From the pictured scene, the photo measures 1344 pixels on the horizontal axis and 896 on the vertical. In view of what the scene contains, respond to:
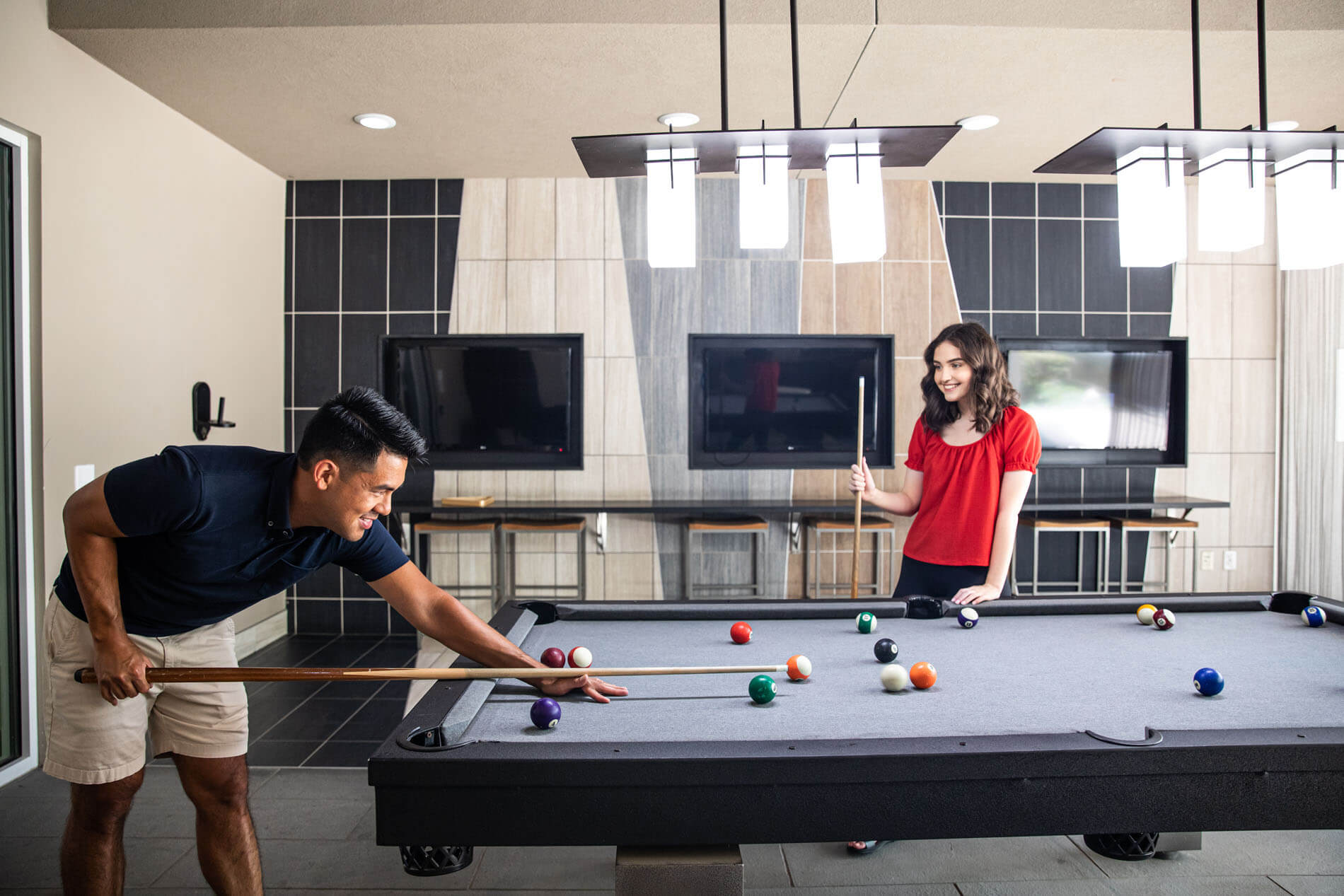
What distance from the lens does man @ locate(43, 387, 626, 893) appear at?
162 cm

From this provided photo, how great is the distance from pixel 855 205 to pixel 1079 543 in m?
3.63

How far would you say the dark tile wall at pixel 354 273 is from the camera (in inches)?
187

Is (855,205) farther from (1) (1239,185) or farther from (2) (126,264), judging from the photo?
(2) (126,264)

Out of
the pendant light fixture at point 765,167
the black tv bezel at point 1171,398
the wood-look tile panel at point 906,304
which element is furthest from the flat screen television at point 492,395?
the pendant light fixture at point 765,167

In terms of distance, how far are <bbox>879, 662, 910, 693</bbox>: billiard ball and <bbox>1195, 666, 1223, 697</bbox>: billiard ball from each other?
54cm

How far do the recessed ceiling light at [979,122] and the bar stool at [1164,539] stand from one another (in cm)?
221

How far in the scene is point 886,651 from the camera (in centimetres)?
182

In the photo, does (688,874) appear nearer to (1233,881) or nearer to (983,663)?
(983,663)

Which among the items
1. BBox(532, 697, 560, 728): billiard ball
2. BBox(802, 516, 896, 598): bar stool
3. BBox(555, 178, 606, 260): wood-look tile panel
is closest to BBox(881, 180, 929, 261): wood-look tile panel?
BBox(802, 516, 896, 598): bar stool

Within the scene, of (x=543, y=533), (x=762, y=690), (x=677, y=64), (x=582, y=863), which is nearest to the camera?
(x=762, y=690)

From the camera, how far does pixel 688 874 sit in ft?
4.19

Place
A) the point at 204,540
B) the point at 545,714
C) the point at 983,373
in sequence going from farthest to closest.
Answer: the point at 983,373 → the point at 204,540 → the point at 545,714

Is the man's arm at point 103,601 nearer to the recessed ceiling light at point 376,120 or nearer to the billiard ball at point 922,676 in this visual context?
the billiard ball at point 922,676

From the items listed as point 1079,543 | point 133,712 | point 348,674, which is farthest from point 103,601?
point 1079,543
